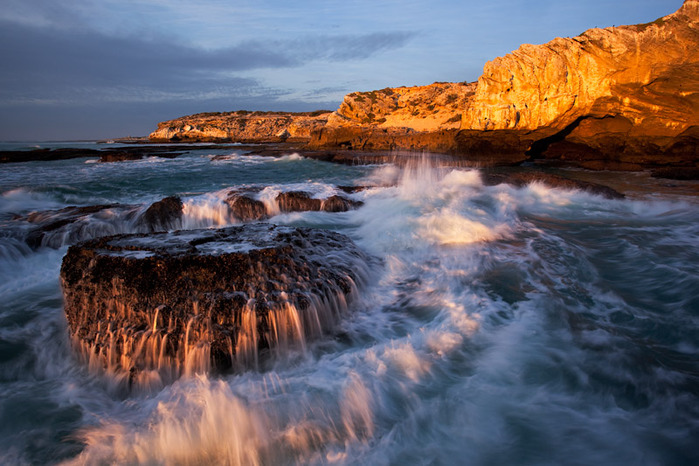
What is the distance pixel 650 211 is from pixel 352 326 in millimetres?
7728

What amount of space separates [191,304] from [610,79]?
54.0 feet

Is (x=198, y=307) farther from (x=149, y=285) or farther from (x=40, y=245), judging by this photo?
(x=40, y=245)

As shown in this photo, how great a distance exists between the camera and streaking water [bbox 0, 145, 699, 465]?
1941 millimetres

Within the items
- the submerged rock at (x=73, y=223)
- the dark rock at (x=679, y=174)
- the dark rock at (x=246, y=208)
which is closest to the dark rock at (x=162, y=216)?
the submerged rock at (x=73, y=223)

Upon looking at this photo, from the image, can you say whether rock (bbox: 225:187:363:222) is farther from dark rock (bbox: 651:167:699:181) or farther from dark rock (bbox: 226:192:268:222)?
dark rock (bbox: 651:167:699:181)

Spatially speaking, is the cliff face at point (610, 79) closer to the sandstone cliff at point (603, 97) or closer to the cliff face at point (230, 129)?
the sandstone cliff at point (603, 97)

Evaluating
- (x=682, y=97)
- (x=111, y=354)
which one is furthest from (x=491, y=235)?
(x=682, y=97)

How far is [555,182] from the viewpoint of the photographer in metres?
9.35

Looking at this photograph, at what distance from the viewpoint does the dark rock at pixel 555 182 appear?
28.2 feet

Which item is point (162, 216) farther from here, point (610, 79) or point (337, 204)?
point (610, 79)

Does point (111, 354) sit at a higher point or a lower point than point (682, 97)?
lower

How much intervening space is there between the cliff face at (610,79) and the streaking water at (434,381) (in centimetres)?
1093

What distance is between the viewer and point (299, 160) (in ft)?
74.8

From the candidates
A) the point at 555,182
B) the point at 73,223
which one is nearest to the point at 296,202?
the point at 73,223
